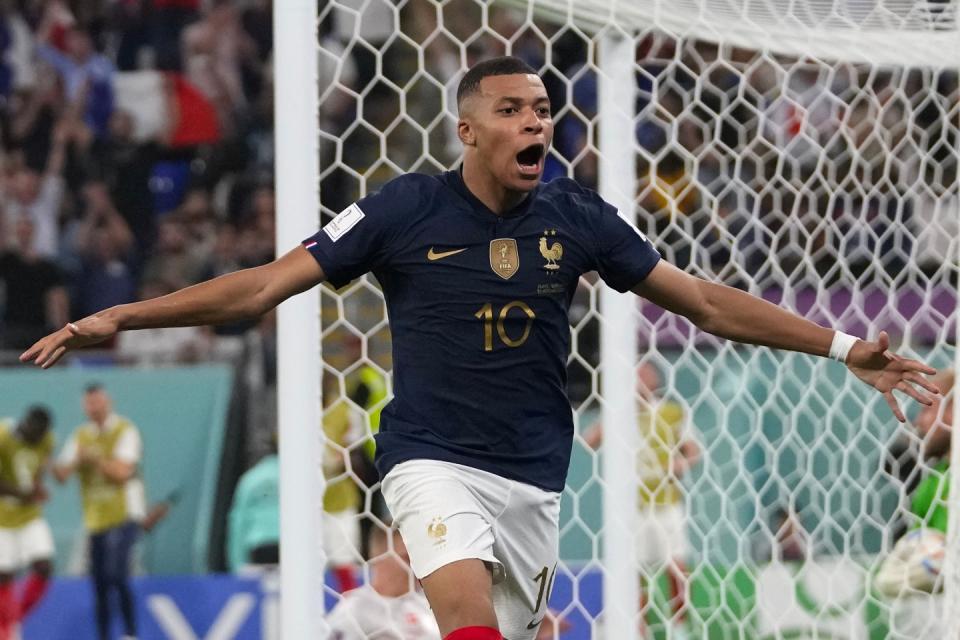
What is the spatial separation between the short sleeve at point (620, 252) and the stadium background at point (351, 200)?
1008 mm

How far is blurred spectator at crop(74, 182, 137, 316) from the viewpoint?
9.20m

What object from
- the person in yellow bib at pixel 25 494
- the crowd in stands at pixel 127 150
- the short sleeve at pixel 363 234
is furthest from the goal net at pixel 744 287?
the person in yellow bib at pixel 25 494

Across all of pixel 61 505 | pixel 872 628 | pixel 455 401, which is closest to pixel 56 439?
pixel 61 505

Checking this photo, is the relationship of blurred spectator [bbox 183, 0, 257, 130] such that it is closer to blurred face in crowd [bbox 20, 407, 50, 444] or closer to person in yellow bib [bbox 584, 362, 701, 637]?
blurred face in crowd [bbox 20, 407, 50, 444]

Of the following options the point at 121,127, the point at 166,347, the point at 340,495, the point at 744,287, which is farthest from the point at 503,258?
the point at 121,127

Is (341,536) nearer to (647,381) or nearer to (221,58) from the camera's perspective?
(647,381)

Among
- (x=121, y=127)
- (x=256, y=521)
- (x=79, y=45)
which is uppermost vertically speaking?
(x=79, y=45)

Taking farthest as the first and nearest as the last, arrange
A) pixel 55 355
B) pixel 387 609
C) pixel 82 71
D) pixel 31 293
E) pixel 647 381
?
1. pixel 82 71
2. pixel 31 293
3. pixel 647 381
4. pixel 387 609
5. pixel 55 355

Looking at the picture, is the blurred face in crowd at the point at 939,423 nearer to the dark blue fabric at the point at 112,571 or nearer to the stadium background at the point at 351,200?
the stadium background at the point at 351,200

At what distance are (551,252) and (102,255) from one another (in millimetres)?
6507

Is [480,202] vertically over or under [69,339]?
over

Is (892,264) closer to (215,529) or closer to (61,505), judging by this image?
(215,529)

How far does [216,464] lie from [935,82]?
179 inches

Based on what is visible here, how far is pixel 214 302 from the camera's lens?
3133 millimetres
